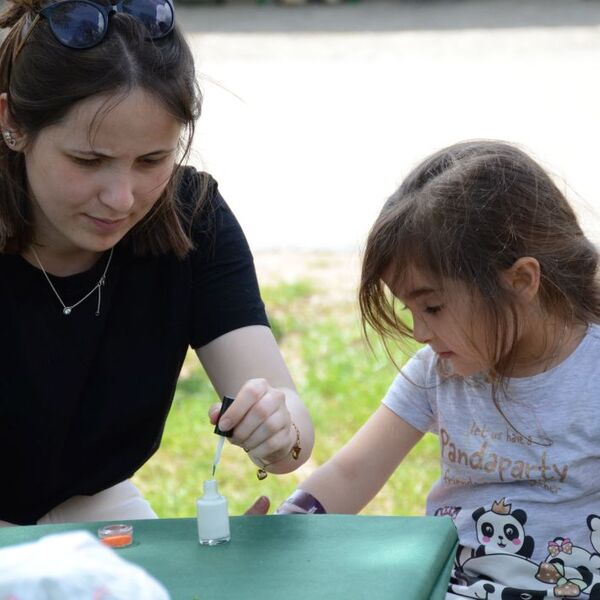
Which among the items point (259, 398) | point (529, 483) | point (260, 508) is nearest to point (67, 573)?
point (259, 398)

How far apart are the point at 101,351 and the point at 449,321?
603mm

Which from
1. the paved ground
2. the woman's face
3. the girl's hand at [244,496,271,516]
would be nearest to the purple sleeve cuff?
the girl's hand at [244,496,271,516]

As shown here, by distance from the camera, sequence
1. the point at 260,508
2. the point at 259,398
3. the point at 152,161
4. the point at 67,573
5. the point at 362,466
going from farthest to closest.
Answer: the point at 362,466 < the point at 152,161 < the point at 260,508 < the point at 259,398 < the point at 67,573

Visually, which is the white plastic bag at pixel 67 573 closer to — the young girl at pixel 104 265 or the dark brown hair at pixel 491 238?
the young girl at pixel 104 265

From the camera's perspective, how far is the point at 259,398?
5.42ft

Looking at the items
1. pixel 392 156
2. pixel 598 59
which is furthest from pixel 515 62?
pixel 392 156

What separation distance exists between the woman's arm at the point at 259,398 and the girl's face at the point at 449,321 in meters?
0.24

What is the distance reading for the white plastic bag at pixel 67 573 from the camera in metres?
0.94

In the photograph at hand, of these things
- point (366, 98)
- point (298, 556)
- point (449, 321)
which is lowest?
point (366, 98)

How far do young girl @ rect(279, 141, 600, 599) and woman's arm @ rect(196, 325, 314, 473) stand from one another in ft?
0.44

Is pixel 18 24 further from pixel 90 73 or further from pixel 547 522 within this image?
pixel 547 522

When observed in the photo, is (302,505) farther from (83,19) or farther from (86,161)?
(83,19)

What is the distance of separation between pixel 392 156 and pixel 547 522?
19.6 feet

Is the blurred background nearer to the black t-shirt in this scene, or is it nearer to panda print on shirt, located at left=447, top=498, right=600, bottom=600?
the black t-shirt
